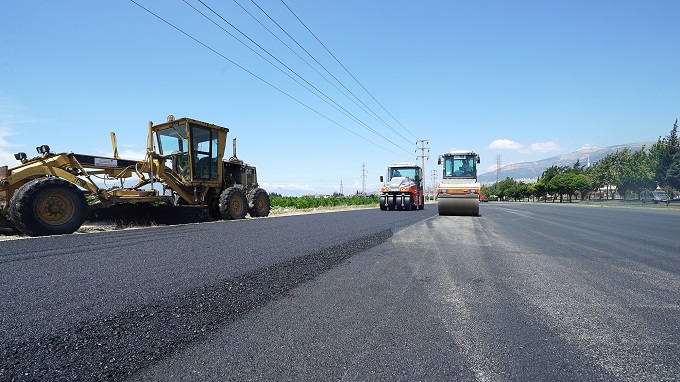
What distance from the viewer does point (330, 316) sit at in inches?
117

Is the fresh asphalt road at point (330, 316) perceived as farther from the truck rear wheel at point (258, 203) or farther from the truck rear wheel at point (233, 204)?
the truck rear wheel at point (258, 203)

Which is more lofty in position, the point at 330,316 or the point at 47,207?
the point at 47,207

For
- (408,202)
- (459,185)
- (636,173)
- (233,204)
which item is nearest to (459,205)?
(459,185)

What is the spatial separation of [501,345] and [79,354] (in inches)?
110

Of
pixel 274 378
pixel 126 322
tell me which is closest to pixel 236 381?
pixel 274 378

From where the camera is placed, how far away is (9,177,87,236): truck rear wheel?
278 inches

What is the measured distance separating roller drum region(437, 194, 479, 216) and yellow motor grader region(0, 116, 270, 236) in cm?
786

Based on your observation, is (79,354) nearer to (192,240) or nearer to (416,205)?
(192,240)

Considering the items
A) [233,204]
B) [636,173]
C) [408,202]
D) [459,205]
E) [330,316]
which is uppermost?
[636,173]

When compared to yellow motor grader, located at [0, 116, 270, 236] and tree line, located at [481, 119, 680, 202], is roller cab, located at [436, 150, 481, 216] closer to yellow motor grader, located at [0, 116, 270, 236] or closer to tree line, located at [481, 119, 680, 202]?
yellow motor grader, located at [0, 116, 270, 236]

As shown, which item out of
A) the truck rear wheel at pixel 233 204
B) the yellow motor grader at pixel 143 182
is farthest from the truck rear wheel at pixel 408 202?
the truck rear wheel at pixel 233 204

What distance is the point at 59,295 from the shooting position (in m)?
3.30

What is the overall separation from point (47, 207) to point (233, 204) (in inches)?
214

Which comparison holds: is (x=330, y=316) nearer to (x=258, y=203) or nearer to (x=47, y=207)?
(x=47, y=207)
